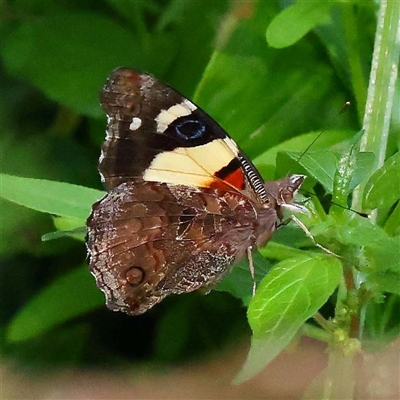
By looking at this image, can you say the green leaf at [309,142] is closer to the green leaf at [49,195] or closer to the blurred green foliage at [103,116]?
the blurred green foliage at [103,116]

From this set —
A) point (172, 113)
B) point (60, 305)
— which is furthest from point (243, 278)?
point (60, 305)

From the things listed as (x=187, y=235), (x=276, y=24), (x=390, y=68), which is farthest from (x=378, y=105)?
(x=187, y=235)

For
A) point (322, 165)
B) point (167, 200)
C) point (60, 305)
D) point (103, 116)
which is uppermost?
point (322, 165)

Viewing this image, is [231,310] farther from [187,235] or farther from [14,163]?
[14,163]

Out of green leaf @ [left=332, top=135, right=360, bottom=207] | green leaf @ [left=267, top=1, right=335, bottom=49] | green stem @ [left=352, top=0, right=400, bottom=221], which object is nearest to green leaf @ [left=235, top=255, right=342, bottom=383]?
green leaf @ [left=332, top=135, right=360, bottom=207]

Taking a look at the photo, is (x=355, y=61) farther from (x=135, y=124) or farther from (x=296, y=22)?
(x=135, y=124)

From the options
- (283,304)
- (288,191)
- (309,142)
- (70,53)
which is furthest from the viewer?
(70,53)

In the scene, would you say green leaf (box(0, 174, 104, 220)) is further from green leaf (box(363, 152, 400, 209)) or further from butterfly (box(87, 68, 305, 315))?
green leaf (box(363, 152, 400, 209))
